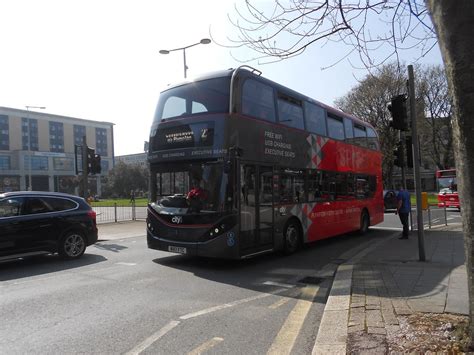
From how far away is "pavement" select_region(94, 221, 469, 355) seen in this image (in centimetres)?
474

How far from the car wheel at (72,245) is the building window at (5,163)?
10763cm

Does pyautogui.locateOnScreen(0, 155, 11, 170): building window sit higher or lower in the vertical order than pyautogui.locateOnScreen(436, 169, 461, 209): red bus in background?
higher

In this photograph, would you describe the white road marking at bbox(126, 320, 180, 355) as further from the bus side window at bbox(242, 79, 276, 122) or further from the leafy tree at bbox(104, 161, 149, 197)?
the leafy tree at bbox(104, 161, 149, 197)

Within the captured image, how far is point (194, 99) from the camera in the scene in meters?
9.42

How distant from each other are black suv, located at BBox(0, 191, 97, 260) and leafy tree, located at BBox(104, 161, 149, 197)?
87.4 meters

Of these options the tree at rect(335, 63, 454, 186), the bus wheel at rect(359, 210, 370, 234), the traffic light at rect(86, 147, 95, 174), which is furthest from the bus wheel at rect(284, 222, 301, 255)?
the tree at rect(335, 63, 454, 186)

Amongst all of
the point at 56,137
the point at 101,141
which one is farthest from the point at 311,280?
the point at 101,141

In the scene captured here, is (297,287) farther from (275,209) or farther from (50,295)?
(50,295)

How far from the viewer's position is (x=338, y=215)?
45.4ft

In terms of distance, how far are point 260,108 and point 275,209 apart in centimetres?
237

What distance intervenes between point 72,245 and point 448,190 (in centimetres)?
2699

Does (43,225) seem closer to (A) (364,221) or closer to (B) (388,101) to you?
(A) (364,221)

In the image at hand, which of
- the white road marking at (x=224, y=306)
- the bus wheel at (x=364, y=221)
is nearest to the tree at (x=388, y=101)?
the bus wheel at (x=364, y=221)

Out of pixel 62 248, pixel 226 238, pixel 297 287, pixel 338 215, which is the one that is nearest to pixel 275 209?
pixel 226 238
